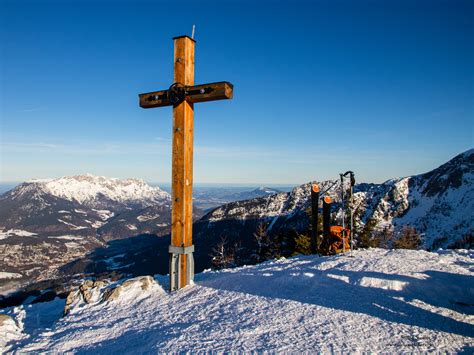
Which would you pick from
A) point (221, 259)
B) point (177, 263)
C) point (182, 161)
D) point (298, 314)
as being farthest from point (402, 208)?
point (298, 314)

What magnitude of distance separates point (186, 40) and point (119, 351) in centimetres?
756

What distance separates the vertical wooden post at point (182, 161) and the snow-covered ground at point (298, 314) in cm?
126

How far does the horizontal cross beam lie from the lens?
330 inches

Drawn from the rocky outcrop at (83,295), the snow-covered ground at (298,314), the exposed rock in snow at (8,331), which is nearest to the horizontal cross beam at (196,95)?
the snow-covered ground at (298,314)

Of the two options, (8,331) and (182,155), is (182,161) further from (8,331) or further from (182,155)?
(8,331)

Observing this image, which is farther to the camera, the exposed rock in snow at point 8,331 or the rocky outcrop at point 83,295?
the rocky outcrop at point 83,295

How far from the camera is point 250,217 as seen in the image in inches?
6373

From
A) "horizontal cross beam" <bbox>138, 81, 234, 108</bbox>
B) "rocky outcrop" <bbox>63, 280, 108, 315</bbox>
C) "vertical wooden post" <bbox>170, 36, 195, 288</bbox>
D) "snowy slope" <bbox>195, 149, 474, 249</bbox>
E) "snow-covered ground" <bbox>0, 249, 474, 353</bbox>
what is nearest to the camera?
"snow-covered ground" <bbox>0, 249, 474, 353</bbox>

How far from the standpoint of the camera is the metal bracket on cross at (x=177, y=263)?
8727 mm

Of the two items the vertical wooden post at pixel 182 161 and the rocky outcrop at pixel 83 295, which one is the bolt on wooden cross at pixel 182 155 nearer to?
the vertical wooden post at pixel 182 161

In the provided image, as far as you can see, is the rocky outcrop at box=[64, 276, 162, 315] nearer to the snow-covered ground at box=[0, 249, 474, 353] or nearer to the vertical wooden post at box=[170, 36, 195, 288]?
the snow-covered ground at box=[0, 249, 474, 353]

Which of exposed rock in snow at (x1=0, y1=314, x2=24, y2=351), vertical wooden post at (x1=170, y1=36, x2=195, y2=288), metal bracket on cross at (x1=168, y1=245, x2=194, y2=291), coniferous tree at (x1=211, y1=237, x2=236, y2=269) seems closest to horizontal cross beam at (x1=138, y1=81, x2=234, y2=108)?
vertical wooden post at (x1=170, y1=36, x2=195, y2=288)

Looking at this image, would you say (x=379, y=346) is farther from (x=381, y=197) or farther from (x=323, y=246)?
(x=381, y=197)

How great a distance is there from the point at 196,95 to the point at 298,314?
5.91 meters
